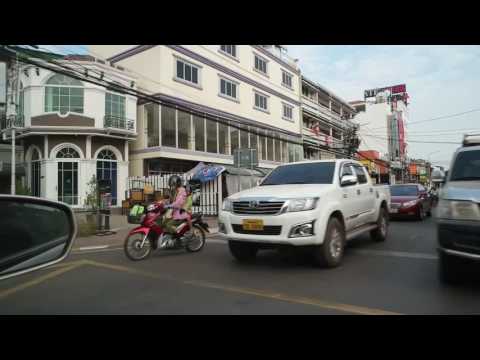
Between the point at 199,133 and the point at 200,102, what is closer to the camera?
the point at 200,102

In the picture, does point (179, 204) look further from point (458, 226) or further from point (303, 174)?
point (458, 226)

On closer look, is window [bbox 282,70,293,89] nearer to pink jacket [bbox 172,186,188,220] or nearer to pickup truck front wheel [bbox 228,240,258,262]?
pink jacket [bbox 172,186,188,220]

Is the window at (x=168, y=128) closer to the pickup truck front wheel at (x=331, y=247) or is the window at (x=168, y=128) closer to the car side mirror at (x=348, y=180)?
the car side mirror at (x=348, y=180)

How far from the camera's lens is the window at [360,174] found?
294 inches

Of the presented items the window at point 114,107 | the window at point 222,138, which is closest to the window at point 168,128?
the window at point 114,107

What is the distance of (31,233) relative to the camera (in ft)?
6.98

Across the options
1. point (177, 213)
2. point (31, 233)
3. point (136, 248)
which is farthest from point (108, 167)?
point (31, 233)

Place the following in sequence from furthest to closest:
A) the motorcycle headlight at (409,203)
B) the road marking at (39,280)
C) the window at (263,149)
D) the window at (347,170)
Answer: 1. the window at (263,149)
2. the motorcycle headlight at (409,203)
3. the window at (347,170)
4. the road marking at (39,280)

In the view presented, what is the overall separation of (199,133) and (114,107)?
5760 mm

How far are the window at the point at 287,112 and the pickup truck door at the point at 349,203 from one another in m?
27.2

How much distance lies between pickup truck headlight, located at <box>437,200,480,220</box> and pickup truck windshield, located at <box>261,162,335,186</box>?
7.19 feet

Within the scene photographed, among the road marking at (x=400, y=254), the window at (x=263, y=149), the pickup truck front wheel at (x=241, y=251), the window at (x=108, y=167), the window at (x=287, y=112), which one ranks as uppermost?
the window at (x=287, y=112)
